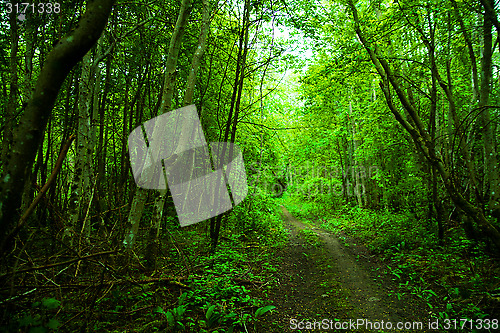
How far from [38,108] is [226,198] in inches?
283

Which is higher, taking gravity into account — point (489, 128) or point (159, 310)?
point (489, 128)

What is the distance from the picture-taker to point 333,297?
4.92 metres

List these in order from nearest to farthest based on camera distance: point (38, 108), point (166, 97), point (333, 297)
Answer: point (38, 108) < point (333, 297) < point (166, 97)

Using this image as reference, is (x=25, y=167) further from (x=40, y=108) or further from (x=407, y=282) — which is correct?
(x=407, y=282)

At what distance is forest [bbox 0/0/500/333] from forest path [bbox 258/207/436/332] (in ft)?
0.15

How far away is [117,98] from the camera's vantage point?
9.22m

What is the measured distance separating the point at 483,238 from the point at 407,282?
2.55m

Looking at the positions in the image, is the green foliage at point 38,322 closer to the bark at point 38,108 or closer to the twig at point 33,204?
the twig at point 33,204

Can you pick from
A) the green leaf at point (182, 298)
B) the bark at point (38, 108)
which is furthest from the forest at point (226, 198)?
the green leaf at point (182, 298)

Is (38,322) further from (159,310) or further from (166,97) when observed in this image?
(166,97)

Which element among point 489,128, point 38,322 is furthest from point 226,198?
point 489,128

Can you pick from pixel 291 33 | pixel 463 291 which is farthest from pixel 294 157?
pixel 463 291

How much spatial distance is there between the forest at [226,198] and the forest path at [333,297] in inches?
1.7

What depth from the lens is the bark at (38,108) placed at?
1627 mm
